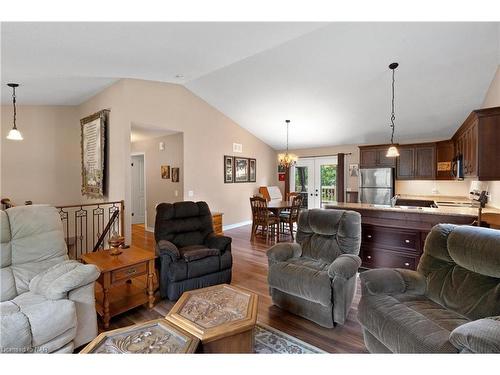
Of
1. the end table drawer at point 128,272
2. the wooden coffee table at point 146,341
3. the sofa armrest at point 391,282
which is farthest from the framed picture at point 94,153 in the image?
the sofa armrest at point 391,282

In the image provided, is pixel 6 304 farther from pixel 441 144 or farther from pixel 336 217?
pixel 441 144

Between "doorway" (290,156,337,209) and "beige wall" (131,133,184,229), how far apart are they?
13.1 feet

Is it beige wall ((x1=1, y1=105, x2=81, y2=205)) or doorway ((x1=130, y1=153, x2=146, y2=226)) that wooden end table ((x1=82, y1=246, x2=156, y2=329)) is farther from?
doorway ((x1=130, y1=153, x2=146, y2=226))

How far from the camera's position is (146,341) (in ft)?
4.95

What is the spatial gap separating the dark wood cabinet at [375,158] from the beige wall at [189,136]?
2883 millimetres

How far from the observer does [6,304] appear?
1879 mm

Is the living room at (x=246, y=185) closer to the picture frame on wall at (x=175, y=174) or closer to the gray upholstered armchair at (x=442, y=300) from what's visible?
the gray upholstered armchair at (x=442, y=300)

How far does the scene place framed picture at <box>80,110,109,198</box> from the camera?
464 cm

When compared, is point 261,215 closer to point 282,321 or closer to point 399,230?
point 399,230
